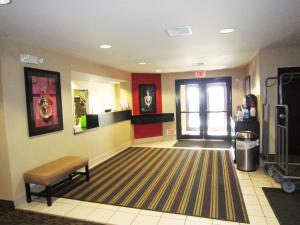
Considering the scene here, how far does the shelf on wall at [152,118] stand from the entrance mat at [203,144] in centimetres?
92

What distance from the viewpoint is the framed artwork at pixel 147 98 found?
23.9ft

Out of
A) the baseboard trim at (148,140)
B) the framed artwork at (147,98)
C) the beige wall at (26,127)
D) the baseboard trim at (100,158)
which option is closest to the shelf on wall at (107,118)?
the beige wall at (26,127)

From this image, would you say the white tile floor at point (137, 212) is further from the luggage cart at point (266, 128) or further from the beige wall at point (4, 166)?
the luggage cart at point (266, 128)

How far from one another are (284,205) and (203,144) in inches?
157

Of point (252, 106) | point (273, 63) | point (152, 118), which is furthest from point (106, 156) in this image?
point (273, 63)

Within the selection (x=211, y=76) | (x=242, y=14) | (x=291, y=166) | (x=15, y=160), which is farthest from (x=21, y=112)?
(x=211, y=76)

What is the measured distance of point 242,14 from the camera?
7.72 feet

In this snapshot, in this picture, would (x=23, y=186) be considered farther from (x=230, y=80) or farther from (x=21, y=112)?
(x=230, y=80)

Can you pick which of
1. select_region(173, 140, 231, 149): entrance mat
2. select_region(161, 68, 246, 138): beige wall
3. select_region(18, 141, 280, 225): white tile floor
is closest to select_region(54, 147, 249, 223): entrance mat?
select_region(18, 141, 280, 225): white tile floor

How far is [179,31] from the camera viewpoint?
286cm

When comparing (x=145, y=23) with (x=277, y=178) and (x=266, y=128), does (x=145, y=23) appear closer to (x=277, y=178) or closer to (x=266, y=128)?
(x=266, y=128)

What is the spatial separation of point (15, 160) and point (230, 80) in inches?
252

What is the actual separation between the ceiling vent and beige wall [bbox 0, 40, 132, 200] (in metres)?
2.19

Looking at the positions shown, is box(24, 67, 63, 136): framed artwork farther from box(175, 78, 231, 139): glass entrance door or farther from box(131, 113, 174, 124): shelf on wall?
box(175, 78, 231, 139): glass entrance door
